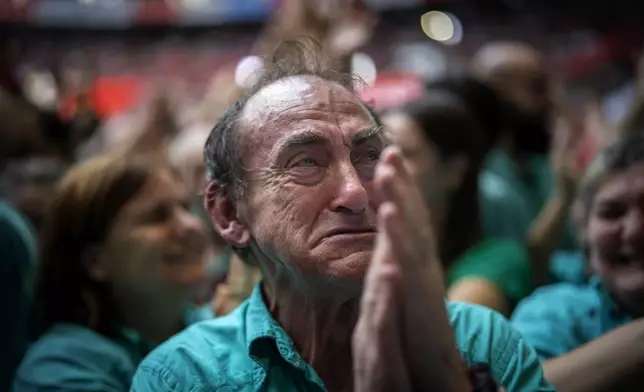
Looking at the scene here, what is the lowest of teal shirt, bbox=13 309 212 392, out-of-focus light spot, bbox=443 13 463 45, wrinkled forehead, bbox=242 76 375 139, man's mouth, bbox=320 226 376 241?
teal shirt, bbox=13 309 212 392

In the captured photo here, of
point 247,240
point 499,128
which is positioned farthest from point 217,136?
point 499,128

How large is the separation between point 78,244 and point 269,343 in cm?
94

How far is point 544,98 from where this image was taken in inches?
126

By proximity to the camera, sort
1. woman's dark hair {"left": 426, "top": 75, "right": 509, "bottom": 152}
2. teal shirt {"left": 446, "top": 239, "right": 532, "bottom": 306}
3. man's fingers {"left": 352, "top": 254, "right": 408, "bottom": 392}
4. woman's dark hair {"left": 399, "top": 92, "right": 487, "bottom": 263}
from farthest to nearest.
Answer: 1. woman's dark hair {"left": 426, "top": 75, "right": 509, "bottom": 152}
2. woman's dark hair {"left": 399, "top": 92, "right": 487, "bottom": 263}
3. teal shirt {"left": 446, "top": 239, "right": 532, "bottom": 306}
4. man's fingers {"left": 352, "top": 254, "right": 408, "bottom": 392}

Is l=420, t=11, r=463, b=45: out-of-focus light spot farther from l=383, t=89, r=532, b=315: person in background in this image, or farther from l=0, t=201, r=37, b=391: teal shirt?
l=0, t=201, r=37, b=391: teal shirt

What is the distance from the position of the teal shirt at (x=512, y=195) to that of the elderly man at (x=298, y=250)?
4.13 ft

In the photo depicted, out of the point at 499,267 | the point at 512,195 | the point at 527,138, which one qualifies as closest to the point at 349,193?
the point at 499,267

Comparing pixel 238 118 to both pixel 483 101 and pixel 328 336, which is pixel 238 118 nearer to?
pixel 328 336

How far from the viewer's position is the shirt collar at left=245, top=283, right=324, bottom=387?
1.16 meters

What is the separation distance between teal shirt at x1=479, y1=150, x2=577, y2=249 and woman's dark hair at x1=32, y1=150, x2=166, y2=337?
1.23m

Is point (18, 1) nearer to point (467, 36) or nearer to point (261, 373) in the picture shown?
point (467, 36)

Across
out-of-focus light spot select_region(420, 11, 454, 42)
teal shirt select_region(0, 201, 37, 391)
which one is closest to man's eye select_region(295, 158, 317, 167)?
teal shirt select_region(0, 201, 37, 391)

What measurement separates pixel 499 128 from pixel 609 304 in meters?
1.39

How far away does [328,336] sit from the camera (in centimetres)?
119
